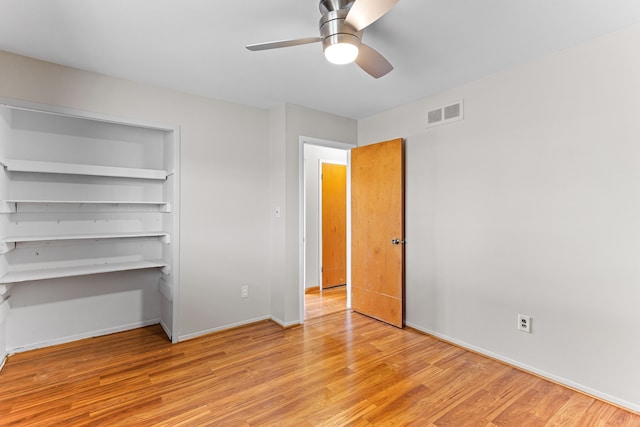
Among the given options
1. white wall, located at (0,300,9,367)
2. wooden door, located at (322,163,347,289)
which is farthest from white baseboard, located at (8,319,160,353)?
wooden door, located at (322,163,347,289)

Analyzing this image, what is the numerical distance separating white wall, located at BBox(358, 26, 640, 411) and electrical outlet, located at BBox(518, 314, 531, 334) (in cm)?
4

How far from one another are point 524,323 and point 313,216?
3040mm

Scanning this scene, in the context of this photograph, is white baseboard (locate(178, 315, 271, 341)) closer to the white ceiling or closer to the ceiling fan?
the white ceiling

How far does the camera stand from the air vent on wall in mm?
2816

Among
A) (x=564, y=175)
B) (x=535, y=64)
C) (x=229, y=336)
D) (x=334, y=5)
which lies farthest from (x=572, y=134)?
(x=229, y=336)

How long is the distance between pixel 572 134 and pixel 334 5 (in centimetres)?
184

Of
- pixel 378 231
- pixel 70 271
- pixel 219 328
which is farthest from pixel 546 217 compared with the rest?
pixel 70 271

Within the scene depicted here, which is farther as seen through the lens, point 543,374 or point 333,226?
point 333,226

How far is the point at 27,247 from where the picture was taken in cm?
264

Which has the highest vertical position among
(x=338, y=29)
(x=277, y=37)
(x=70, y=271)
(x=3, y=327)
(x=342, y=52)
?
(x=277, y=37)

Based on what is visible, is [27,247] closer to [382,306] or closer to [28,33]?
[28,33]

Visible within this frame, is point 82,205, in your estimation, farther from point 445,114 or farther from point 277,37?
point 445,114

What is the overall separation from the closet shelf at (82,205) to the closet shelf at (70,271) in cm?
51

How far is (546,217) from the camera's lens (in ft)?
7.46
